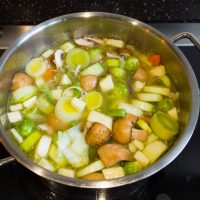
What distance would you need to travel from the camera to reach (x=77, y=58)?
1.50 meters

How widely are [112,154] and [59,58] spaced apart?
527 mm

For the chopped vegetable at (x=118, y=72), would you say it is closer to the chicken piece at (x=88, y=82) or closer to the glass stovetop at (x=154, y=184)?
the chicken piece at (x=88, y=82)

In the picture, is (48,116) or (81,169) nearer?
(81,169)

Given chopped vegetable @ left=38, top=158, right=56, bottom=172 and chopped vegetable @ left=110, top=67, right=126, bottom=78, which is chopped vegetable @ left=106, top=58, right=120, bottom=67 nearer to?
chopped vegetable @ left=110, top=67, right=126, bottom=78

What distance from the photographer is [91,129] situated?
124 cm

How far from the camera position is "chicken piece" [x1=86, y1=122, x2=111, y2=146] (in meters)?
1.23

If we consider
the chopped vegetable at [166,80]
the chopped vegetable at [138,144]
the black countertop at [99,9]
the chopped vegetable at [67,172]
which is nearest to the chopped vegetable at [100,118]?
the chopped vegetable at [138,144]

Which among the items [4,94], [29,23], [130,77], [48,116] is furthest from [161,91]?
[29,23]

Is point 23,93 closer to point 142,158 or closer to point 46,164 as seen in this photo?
point 46,164

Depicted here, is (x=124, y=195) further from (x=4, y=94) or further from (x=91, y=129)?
(x=4, y=94)

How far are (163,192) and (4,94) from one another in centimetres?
72

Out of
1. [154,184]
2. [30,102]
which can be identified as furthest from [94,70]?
[154,184]

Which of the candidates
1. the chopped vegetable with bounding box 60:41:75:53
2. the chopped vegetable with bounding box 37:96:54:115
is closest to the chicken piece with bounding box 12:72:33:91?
the chopped vegetable with bounding box 37:96:54:115

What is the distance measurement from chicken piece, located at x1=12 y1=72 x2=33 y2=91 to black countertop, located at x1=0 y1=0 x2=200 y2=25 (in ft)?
1.77
